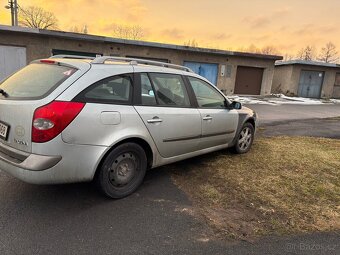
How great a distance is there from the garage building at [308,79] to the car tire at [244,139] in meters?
20.9

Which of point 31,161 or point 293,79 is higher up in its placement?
point 293,79

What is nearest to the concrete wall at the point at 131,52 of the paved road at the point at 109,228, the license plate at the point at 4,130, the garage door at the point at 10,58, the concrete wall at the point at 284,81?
the garage door at the point at 10,58

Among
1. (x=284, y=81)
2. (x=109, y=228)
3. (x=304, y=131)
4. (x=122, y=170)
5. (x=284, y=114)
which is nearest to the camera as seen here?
(x=109, y=228)

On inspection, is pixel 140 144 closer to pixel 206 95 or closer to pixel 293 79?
pixel 206 95

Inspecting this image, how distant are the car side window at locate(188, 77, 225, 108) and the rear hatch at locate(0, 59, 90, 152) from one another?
5.84 ft

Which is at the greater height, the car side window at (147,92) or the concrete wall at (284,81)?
the concrete wall at (284,81)

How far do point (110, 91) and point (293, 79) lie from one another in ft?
79.6

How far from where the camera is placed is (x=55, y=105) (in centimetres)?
263

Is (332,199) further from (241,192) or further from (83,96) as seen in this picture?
(83,96)

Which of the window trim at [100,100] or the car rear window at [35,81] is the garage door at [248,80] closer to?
the window trim at [100,100]

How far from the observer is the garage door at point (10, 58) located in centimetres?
1347

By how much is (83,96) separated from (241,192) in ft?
7.86

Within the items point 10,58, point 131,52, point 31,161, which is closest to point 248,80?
point 131,52

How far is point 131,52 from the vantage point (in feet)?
53.8
